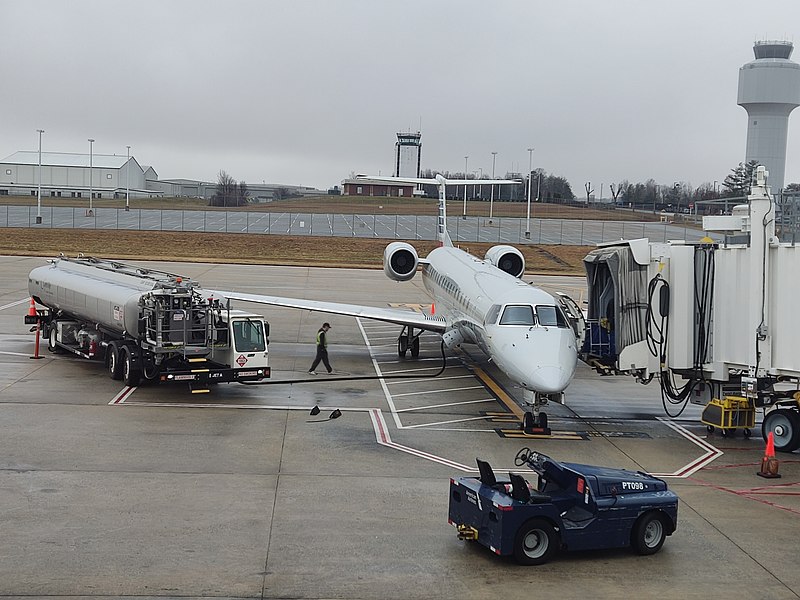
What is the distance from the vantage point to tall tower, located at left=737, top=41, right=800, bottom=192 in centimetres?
17312

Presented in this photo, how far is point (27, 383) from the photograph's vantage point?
2445 cm

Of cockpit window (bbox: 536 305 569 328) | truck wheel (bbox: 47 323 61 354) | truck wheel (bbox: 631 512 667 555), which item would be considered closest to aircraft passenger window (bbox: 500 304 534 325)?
cockpit window (bbox: 536 305 569 328)

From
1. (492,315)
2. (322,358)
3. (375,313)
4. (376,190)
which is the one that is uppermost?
(376,190)

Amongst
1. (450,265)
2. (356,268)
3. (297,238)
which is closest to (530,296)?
(450,265)

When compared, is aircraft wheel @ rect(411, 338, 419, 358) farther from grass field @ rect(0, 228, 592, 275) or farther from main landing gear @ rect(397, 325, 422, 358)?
grass field @ rect(0, 228, 592, 275)

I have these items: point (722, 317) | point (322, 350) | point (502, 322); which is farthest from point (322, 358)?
point (722, 317)

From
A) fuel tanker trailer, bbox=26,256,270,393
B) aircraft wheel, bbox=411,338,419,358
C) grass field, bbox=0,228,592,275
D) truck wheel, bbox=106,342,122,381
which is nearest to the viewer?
fuel tanker trailer, bbox=26,256,270,393

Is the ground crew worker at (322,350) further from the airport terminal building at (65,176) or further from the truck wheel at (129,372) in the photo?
the airport terminal building at (65,176)

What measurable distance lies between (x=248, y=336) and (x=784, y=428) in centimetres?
1270

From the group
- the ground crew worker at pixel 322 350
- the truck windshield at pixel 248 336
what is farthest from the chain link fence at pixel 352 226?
the truck windshield at pixel 248 336

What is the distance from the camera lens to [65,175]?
168125 mm

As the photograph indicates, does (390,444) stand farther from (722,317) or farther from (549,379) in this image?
(722,317)

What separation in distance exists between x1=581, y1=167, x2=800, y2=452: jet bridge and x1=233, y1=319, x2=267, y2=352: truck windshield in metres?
8.68

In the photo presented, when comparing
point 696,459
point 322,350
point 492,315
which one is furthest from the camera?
point 322,350
